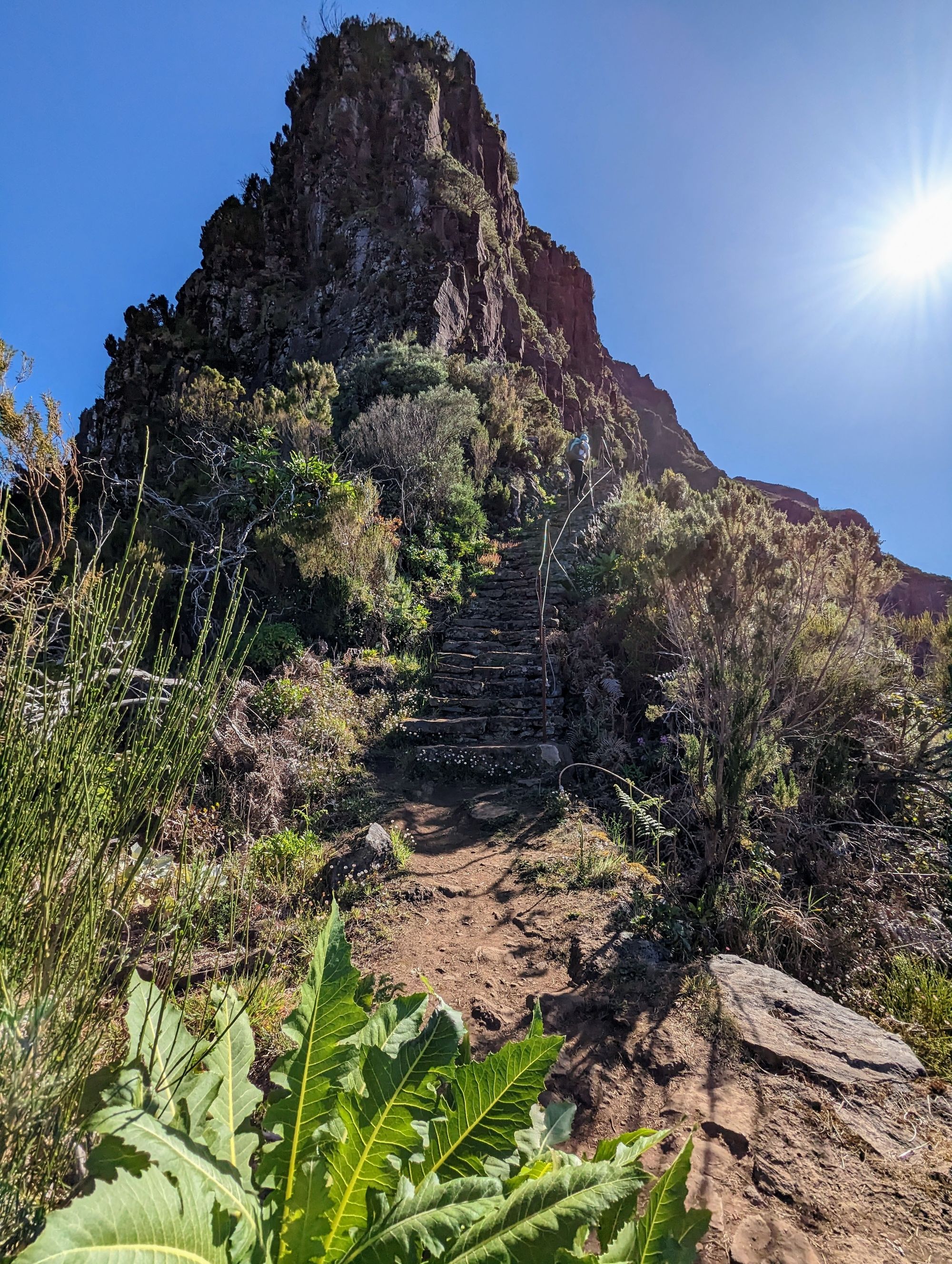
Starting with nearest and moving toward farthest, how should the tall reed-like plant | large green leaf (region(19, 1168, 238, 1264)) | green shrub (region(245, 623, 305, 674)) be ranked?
1. large green leaf (region(19, 1168, 238, 1264))
2. the tall reed-like plant
3. green shrub (region(245, 623, 305, 674))

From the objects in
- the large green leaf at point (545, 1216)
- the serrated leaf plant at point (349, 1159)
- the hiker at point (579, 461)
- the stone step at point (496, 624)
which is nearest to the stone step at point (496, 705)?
the stone step at point (496, 624)

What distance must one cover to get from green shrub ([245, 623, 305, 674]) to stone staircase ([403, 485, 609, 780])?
2070 mm

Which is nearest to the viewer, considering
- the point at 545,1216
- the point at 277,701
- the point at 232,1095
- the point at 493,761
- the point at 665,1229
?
the point at 545,1216

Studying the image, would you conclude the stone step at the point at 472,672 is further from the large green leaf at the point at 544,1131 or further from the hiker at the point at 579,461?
the large green leaf at the point at 544,1131

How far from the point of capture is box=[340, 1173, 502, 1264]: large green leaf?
96 centimetres

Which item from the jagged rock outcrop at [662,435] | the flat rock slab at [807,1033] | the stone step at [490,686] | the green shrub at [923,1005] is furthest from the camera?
the jagged rock outcrop at [662,435]

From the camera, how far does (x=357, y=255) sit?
77.5 ft

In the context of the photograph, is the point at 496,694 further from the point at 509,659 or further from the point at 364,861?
the point at 364,861

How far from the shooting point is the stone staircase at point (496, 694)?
6418 mm

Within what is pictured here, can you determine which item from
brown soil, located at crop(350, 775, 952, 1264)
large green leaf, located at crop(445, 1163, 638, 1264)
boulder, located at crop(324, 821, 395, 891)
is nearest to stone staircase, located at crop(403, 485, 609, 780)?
boulder, located at crop(324, 821, 395, 891)

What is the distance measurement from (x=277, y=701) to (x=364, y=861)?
9.66 ft

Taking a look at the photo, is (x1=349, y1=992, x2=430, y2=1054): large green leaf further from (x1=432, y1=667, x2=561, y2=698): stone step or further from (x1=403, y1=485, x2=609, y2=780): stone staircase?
(x1=432, y1=667, x2=561, y2=698): stone step

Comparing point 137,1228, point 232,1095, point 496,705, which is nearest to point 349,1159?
point 232,1095

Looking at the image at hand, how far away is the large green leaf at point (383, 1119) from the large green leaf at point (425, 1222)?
0.10 metres
